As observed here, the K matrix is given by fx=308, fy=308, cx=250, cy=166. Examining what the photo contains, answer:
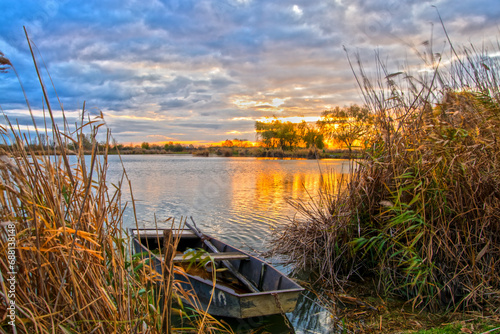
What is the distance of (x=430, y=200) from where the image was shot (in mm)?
4422

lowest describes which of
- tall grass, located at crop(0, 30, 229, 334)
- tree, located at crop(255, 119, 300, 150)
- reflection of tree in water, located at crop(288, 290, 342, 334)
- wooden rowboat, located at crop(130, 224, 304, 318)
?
reflection of tree in water, located at crop(288, 290, 342, 334)

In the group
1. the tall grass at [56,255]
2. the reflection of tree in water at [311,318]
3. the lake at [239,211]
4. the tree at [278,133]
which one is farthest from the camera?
the tree at [278,133]

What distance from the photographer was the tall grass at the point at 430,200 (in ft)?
13.9

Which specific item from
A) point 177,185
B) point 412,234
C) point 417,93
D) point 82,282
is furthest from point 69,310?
point 177,185

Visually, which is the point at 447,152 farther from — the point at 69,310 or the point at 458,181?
the point at 69,310

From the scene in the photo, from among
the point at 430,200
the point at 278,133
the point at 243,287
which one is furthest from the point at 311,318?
the point at 278,133

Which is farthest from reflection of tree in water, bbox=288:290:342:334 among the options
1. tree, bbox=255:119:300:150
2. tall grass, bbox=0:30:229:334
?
tree, bbox=255:119:300:150

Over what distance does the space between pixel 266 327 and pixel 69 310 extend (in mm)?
3000

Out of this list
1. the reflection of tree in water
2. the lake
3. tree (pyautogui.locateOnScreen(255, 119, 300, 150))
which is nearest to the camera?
the reflection of tree in water

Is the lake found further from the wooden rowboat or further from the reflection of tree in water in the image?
the wooden rowboat

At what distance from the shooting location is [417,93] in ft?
17.4

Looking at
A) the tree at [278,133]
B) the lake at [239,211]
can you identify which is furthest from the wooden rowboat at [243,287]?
the tree at [278,133]

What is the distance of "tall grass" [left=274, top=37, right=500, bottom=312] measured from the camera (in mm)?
4246

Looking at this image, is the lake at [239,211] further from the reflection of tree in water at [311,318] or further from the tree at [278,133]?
the tree at [278,133]
